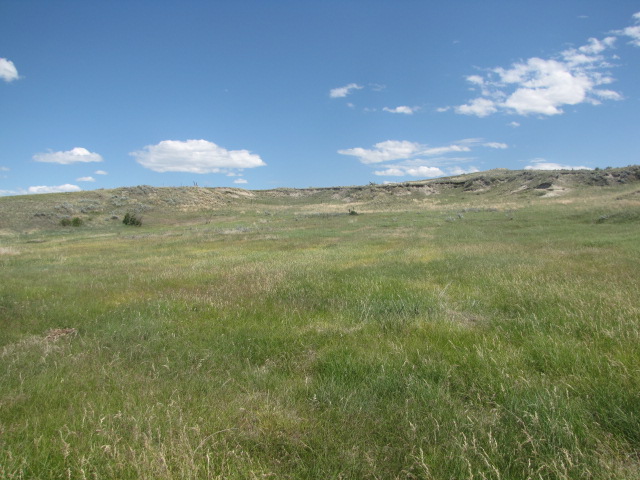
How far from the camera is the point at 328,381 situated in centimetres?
438

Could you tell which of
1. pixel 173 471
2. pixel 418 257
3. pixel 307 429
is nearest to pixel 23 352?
pixel 173 471

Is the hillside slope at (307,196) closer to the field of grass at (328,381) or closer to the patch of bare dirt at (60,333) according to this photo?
the field of grass at (328,381)

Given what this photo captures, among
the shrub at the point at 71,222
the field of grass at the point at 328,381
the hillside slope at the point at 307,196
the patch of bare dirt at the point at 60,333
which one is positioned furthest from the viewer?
the hillside slope at the point at 307,196

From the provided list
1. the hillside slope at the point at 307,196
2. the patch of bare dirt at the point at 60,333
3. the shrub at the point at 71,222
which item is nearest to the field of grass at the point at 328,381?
the patch of bare dirt at the point at 60,333

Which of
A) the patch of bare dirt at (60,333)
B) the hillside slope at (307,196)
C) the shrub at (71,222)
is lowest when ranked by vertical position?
the patch of bare dirt at (60,333)

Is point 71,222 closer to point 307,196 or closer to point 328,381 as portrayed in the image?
point 328,381

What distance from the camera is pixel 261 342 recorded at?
5.78 meters

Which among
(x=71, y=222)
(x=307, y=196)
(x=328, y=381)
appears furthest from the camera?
(x=307, y=196)

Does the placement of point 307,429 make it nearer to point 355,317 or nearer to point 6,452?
point 6,452

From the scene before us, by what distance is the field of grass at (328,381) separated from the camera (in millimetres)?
2957

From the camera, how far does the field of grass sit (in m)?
2.96

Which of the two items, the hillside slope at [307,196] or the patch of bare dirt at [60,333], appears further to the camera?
the hillside slope at [307,196]

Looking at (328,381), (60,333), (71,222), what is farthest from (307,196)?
(328,381)

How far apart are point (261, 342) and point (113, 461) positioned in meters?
2.95
